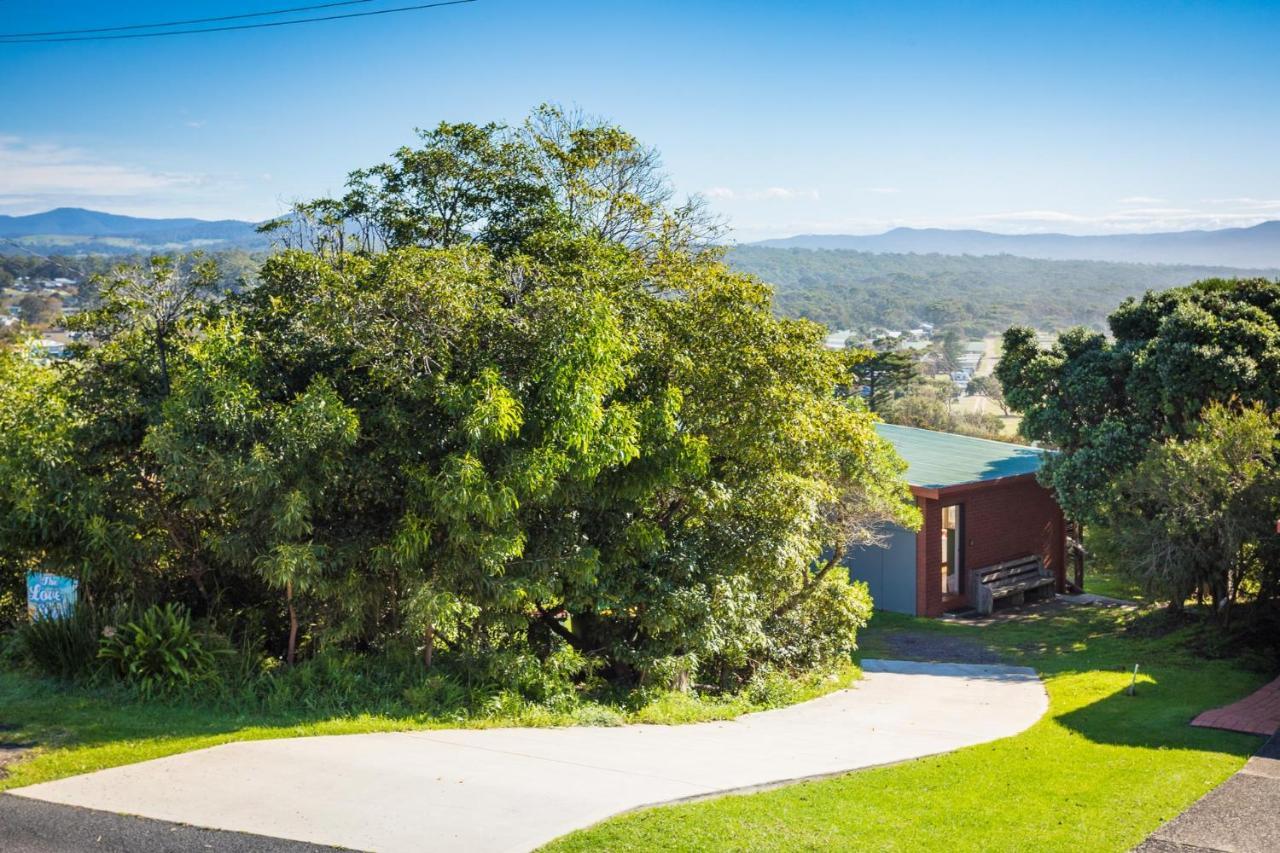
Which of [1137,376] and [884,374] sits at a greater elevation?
[1137,376]

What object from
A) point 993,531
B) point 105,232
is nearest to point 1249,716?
point 993,531

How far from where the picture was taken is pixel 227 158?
24156mm

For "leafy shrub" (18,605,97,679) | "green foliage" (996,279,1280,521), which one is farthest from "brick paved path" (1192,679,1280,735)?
"leafy shrub" (18,605,97,679)

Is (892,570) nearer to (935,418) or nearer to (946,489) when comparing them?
(946,489)

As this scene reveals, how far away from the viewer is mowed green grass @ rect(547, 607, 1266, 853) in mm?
6449

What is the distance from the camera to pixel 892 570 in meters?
20.2

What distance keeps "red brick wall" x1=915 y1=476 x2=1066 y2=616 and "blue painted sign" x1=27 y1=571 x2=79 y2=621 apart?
14451 millimetres

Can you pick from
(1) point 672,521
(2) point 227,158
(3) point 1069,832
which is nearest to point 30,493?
(1) point 672,521

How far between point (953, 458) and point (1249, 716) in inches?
459

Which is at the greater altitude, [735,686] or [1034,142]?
[1034,142]

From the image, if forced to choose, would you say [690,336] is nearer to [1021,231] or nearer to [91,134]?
[91,134]

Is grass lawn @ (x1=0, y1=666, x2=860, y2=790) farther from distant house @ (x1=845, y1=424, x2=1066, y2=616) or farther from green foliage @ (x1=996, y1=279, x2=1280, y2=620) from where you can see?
distant house @ (x1=845, y1=424, x2=1066, y2=616)

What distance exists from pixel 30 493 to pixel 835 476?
9.47 m

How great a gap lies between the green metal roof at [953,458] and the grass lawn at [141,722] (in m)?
11.6
